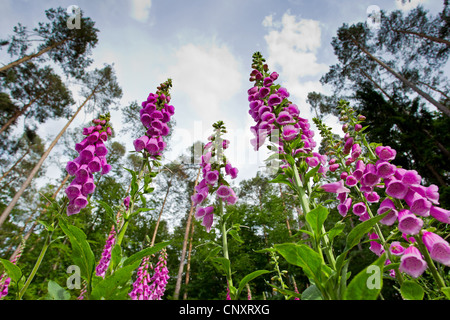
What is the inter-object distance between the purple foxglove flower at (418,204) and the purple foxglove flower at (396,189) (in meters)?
0.04

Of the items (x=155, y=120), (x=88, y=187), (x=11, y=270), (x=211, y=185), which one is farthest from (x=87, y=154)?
(x=211, y=185)

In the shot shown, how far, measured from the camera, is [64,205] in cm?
170

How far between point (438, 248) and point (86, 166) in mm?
2444

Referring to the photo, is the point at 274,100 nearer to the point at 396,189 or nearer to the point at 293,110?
the point at 293,110

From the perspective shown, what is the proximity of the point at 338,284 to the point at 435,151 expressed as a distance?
16.3 meters

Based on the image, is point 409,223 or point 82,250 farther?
point 409,223

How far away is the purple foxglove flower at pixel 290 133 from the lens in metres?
1.66

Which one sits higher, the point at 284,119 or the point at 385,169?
the point at 284,119

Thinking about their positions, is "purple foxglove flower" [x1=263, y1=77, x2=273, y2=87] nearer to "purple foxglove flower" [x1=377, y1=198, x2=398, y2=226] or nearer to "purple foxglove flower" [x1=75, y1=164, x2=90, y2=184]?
"purple foxglove flower" [x1=377, y1=198, x2=398, y2=226]

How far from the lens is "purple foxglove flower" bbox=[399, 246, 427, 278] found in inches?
40.7

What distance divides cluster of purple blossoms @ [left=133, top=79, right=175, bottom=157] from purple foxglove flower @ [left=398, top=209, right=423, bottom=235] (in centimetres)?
198

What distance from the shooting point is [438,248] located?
1121 mm
